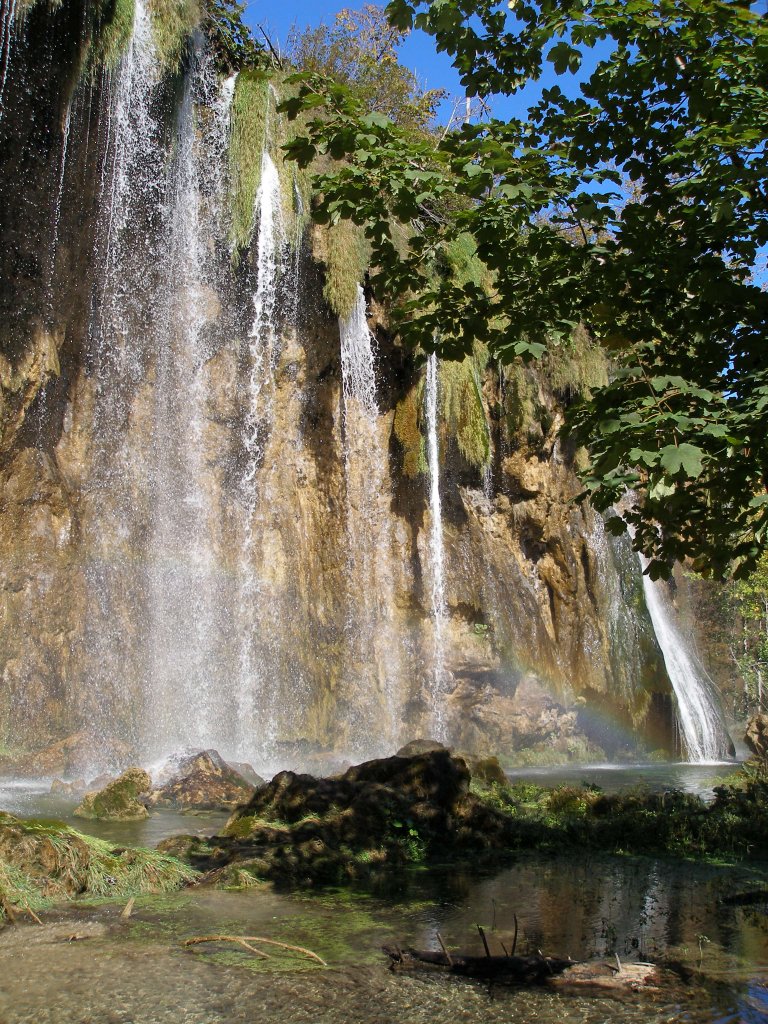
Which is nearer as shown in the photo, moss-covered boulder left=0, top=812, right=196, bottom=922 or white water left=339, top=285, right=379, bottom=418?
moss-covered boulder left=0, top=812, right=196, bottom=922

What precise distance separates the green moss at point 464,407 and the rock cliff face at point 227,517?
2.60 feet

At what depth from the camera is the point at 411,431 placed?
1959cm

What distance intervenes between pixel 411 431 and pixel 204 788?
421 inches

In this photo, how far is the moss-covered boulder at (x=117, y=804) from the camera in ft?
29.8

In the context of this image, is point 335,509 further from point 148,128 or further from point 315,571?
point 148,128

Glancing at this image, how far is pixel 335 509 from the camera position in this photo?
766 inches

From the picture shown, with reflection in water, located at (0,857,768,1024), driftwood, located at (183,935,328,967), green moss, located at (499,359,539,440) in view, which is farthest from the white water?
driftwood, located at (183,935,328,967)

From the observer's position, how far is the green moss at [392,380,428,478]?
1945 cm

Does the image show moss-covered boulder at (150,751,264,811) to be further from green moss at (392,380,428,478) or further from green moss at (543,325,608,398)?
green moss at (543,325,608,398)

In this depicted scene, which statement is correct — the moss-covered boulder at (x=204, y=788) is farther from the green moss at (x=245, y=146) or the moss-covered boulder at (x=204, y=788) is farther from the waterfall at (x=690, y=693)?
the waterfall at (x=690, y=693)

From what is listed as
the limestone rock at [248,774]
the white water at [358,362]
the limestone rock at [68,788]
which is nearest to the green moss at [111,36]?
the white water at [358,362]

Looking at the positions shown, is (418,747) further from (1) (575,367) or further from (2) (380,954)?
(1) (575,367)

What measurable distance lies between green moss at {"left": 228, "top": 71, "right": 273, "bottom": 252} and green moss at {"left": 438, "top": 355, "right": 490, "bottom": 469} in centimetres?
500

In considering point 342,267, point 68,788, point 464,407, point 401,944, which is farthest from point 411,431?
point 401,944
